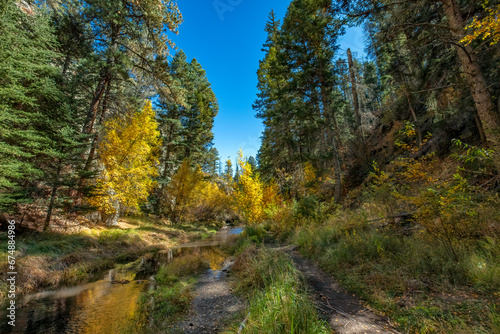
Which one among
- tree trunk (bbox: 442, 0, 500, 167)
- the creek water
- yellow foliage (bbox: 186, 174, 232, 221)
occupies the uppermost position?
tree trunk (bbox: 442, 0, 500, 167)

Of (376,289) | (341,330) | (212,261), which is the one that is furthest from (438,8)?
(212,261)

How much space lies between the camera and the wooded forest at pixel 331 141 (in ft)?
12.1

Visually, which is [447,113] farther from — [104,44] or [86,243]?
[104,44]

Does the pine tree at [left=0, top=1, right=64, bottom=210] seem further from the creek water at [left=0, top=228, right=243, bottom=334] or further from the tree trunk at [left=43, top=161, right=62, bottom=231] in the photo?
the creek water at [left=0, top=228, right=243, bottom=334]

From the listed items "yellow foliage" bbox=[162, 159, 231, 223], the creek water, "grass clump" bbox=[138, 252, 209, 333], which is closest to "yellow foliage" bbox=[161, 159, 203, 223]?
"yellow foliage" bbox=[162, 159, 231, 223]

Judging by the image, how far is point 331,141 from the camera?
12492 mm

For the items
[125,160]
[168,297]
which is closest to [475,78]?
[168,297]

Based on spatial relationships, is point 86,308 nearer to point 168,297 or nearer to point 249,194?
point 168,297

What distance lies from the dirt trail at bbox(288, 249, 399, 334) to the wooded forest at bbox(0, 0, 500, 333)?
9.5 inches

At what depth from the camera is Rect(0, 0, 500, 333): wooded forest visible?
367 cm

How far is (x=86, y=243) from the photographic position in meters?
9.44

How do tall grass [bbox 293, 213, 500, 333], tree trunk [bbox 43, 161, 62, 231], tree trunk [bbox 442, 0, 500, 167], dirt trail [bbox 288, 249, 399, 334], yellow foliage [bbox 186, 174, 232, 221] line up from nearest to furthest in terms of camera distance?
tall grass [bbox 293, 213, 500, 333]
dirt trail [bbox 288, 249, 399, 334]
tree trunk [bbox 442, 0, 500, 167]
tree trunk [bbox 43, 161, 62, 231]
yellow foliage [bbox 186, 174, 232, 221]

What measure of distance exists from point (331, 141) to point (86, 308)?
13.3m

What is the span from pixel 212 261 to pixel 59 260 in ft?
20.3
